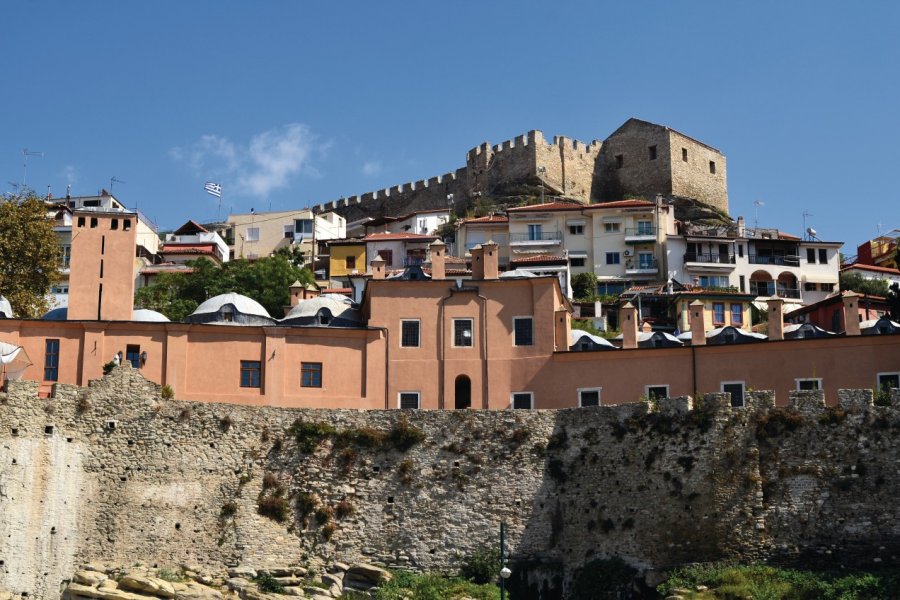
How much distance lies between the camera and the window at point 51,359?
57656 millimetres

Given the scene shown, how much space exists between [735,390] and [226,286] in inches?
1561

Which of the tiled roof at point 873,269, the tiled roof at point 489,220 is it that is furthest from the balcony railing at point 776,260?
the tiled roof at point 489,220

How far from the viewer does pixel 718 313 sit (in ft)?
294

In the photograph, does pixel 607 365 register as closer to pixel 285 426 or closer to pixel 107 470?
pixel 285 426

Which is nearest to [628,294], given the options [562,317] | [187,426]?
[562,317]

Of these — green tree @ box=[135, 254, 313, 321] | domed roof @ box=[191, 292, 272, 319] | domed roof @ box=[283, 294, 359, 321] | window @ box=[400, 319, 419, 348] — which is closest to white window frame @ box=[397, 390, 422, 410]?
window @ box=[400, 319, 419, 348]

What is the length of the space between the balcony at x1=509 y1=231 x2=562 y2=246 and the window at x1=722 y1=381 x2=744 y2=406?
43.8 metres

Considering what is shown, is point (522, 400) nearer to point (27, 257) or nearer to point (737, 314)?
point (27, 257)

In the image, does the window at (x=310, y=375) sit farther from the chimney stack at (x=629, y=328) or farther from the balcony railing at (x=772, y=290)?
the balcony railing at (x=772, y=290)

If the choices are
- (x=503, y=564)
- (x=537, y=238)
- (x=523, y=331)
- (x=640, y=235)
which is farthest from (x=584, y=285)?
(x=503, y=564)

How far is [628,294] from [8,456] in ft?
179

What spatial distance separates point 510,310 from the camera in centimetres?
6225

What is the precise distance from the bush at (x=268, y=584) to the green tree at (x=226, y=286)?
35642 millimetres

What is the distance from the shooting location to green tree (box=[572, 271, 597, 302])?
321 ft
